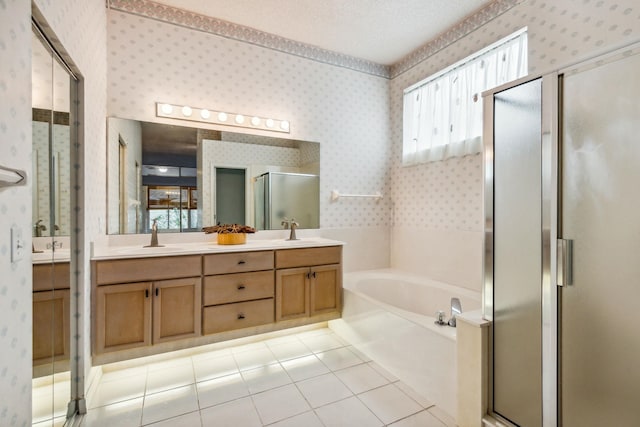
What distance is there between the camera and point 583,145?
1.18 m

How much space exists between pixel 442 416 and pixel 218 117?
2.80 meters

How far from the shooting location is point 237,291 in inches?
94.3

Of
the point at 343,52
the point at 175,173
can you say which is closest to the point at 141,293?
the point at 175,173

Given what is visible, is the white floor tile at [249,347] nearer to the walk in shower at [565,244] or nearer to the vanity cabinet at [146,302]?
the vanity cabinet at [146,302]

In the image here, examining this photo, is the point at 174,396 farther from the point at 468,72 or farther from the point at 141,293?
the point at 468,72

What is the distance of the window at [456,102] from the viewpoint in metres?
2.44

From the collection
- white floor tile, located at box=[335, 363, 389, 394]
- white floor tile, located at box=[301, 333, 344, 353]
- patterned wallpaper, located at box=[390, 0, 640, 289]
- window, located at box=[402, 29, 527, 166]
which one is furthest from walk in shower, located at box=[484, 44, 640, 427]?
white floor tile, located at box=[301, 333, 344, 353]

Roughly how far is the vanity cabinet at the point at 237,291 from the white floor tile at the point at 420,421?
1.22 m

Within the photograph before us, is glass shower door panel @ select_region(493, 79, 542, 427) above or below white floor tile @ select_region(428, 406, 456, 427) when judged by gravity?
above

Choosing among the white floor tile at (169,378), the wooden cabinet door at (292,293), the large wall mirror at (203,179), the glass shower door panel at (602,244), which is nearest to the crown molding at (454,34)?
the large wall mirror at (203,179)

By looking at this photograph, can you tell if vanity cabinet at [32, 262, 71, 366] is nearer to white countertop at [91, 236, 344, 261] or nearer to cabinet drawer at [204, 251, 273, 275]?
white countertop at [91, 236, 344, 261]

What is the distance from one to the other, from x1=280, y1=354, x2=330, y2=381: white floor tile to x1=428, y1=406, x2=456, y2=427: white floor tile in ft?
2.44

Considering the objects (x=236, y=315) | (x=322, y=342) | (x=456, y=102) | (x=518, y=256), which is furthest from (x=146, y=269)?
(x=456, y=102)

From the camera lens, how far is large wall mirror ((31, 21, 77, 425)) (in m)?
1.19
